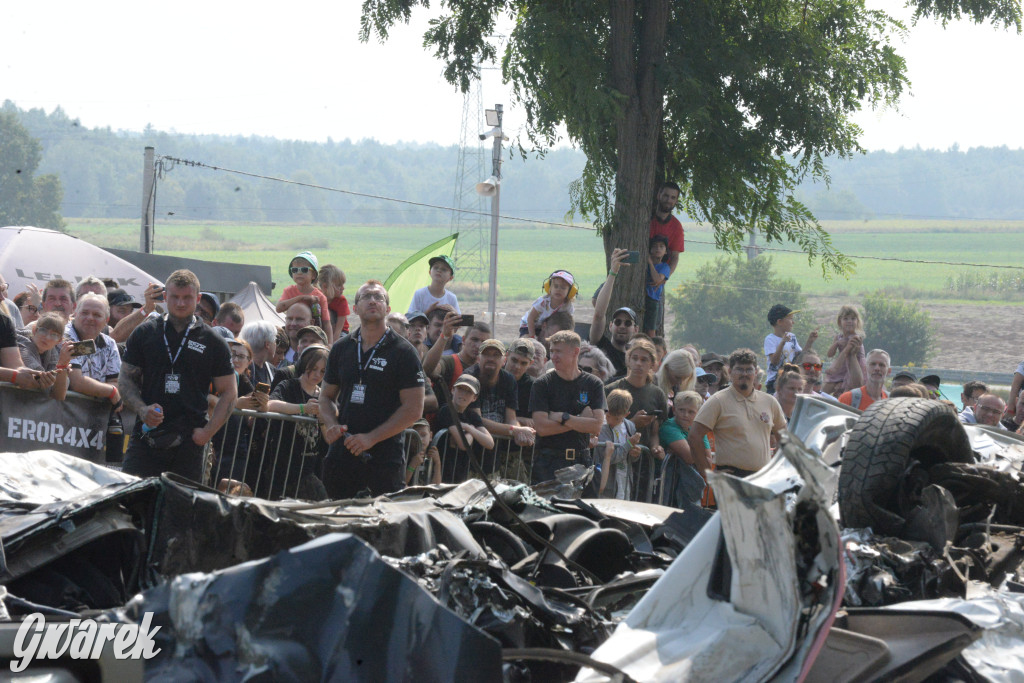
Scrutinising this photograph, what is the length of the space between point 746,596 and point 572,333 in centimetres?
459

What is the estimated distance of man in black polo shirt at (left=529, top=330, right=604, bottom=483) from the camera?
7.57 metres

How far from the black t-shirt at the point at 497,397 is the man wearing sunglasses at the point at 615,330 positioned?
2143mm

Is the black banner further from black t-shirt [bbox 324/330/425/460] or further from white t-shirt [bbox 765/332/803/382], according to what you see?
white t-shirt [bbox 765/332/803/382]

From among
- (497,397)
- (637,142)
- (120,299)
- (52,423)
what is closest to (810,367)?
(637,142)

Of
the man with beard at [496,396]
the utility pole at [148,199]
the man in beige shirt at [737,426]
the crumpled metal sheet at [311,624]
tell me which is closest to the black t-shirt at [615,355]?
the man in beige shirt at [737,426]

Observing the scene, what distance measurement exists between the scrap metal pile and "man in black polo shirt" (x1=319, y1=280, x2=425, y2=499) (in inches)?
71.1

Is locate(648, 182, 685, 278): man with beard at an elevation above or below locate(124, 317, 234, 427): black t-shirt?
above

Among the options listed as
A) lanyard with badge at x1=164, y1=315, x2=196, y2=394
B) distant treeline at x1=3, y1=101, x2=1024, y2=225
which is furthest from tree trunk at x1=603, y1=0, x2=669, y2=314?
distant treeline at x1=3, y1=101, x2=1024, y2=225

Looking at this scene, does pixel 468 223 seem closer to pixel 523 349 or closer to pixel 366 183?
pixel 366 183

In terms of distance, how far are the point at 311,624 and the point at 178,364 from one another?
A: 13.4 ft

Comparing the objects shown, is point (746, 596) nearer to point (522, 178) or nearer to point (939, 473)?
point (939, 473)

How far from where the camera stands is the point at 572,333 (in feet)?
25.2

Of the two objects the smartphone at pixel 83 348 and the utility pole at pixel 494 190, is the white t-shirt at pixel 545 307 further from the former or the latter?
the utility pole at pixel 494 190

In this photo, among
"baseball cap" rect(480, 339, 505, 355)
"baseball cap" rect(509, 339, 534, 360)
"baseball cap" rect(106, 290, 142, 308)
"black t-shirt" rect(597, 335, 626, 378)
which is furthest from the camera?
"black t-shirt" rect(597, 335, 626, 378)
